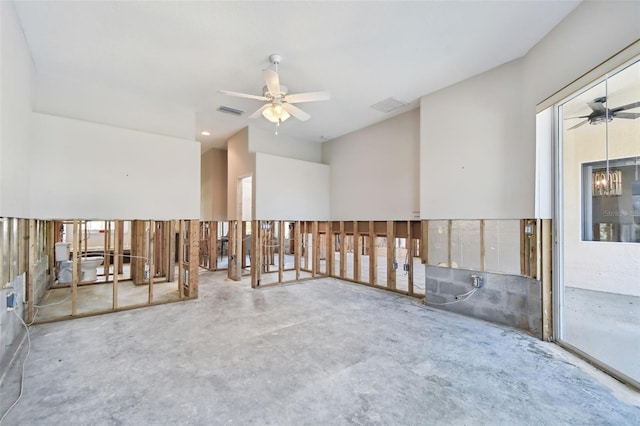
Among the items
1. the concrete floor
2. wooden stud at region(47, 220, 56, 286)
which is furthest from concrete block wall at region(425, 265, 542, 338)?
wooden stud at region(47, 220, 56, 286)

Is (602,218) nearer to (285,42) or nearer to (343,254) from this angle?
(285,42)

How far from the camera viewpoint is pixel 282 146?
6.61 metres

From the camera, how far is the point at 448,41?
10.5 feet

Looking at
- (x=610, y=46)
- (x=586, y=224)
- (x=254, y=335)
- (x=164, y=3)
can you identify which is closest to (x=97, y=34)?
(x=164, y=3)

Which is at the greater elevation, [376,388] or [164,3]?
[164,3]

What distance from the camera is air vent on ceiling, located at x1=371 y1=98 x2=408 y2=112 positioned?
15.8ft

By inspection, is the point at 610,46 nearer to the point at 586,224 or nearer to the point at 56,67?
the point at 586,224

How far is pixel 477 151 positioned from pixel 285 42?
9.70 ft

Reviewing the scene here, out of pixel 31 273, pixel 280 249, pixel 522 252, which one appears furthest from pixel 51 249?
pixel 522 252

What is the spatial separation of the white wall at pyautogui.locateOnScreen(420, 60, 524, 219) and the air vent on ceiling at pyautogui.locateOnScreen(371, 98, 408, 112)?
0.45 m

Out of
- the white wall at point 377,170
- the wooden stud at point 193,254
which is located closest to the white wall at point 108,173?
the wooden stud at point 193,254

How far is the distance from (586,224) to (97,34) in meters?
6.08

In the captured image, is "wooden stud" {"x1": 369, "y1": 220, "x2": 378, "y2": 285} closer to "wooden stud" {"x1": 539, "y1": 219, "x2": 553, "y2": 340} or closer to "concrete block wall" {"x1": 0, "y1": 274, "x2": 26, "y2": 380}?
"wooden stud" {"x1": 539, "y1": 219, "x2": 553, "y2": 340}

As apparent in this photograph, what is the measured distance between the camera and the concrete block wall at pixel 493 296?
3.33 m
